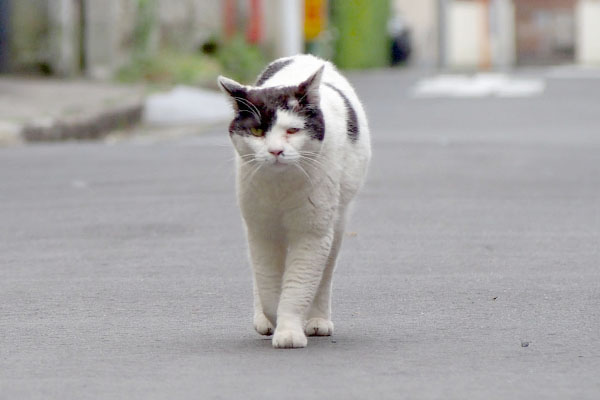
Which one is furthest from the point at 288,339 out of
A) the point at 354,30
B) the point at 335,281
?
the point at 354,30

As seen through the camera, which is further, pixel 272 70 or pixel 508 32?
pixel 508 32

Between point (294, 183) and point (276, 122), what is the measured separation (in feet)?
1.03

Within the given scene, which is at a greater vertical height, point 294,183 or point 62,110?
point 294,183

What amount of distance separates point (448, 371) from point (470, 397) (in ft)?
1.42

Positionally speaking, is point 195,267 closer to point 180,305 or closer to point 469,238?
point 180,305

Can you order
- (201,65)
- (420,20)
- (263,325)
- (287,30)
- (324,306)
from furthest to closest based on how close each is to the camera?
(420,20), (287,30), (201,65), (324,306), (263,325)

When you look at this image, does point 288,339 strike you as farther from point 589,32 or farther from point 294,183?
point 589,32

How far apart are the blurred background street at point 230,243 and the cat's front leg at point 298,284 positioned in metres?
0.10

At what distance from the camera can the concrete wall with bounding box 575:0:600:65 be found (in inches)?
1406

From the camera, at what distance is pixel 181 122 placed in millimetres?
18734

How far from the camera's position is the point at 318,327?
20.4 ft

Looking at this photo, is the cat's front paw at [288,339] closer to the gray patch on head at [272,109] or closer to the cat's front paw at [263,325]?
the cat's front paw at [263,325]

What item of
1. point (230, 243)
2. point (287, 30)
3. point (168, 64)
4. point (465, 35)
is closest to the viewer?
point (230, 243)

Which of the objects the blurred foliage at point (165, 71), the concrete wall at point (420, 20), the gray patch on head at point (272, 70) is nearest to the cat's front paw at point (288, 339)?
the gray patch on head at point (272, 70)
